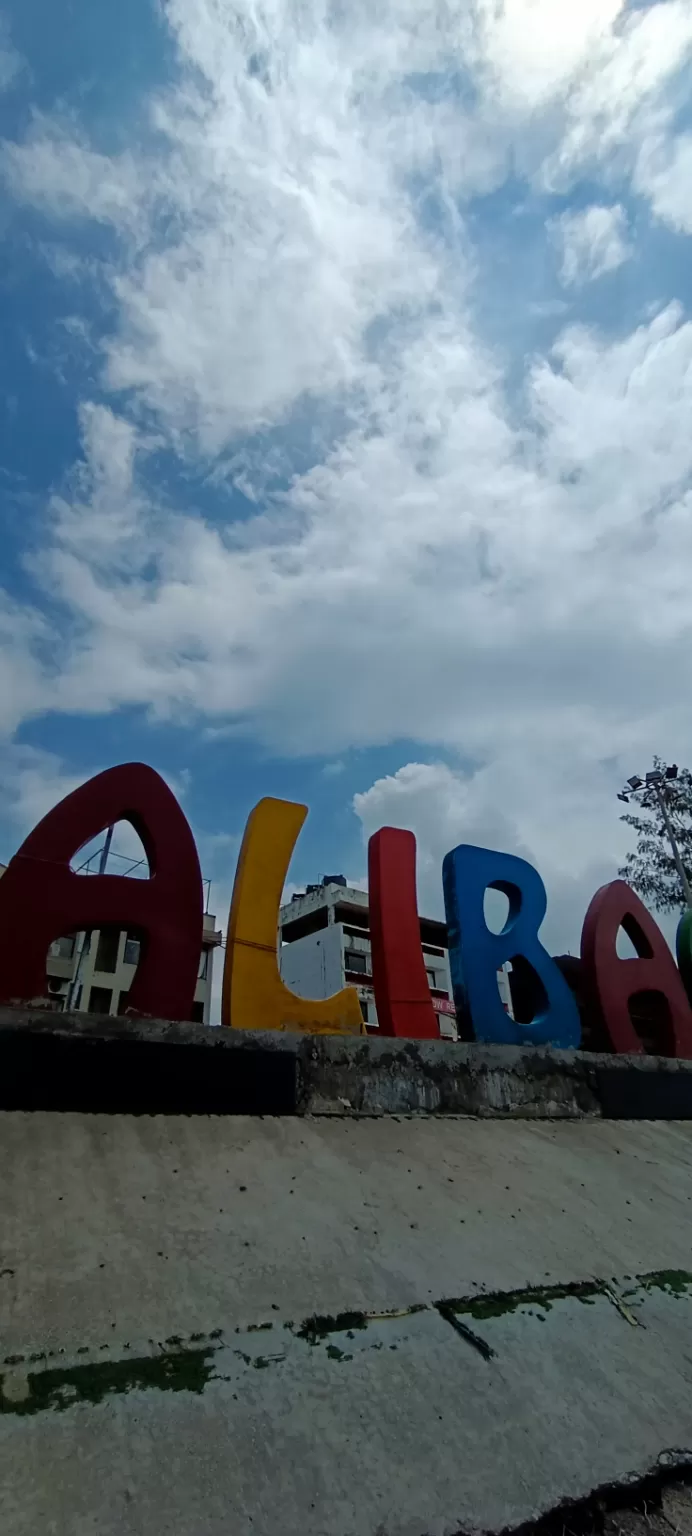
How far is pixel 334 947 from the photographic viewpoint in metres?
42.9

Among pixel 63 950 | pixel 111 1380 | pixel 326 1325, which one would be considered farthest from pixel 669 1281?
pixel 63 950

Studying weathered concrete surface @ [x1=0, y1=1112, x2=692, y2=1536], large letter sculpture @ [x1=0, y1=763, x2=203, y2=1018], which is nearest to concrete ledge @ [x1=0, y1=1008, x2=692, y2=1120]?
weathered concrete surface @ [x1=0, y1=1112, x2=692, y2=1536]

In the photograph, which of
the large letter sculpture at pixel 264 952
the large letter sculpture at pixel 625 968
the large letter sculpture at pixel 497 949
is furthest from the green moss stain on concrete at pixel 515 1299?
the large letter sculpture at pixel 625 968

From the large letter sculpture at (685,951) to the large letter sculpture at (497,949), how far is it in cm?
248

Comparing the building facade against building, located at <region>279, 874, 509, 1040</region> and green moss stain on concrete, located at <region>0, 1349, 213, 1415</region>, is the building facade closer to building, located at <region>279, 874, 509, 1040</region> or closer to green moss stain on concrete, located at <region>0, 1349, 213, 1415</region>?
building, located at <region>279, 874, 509, 1040</region>

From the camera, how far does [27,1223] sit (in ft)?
11.2

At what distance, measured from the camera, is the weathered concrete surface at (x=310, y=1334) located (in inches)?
94.2

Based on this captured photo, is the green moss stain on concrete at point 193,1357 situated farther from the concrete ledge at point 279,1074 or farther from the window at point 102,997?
the window at point 102,997

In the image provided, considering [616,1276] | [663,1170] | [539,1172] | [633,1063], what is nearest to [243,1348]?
[616,1276]

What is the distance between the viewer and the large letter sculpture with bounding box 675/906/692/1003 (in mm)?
9523

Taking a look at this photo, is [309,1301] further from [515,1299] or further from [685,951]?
[685,951]

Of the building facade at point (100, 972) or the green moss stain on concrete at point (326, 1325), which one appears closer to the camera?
the green moss stain on concrete at point (326, 1325)

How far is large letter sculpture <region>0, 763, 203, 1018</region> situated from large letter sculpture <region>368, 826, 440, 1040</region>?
5.55 feet

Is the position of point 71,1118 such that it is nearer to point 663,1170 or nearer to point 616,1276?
point 616,1276
